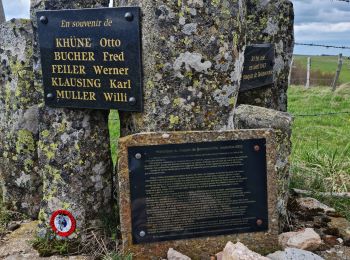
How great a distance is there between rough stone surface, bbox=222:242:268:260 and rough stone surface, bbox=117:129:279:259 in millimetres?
237

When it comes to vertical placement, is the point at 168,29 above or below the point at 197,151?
above

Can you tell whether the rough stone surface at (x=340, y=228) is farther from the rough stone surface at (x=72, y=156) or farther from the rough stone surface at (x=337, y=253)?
the rough stone surface at (x=72, y=156)

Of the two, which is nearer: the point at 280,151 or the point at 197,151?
the point at 197,151

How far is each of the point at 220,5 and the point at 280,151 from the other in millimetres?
1396

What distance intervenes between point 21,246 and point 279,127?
2.27m

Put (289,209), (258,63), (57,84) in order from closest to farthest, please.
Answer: (57,84) → (289,209) → (258,63)

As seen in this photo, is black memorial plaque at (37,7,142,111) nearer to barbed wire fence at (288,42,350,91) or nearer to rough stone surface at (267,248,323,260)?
rough stone surface at (267,248,323,260)

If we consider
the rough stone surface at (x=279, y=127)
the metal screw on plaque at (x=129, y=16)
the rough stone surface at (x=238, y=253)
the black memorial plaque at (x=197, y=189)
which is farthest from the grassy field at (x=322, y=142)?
the metal screw on plaque at (x=129, y=16)

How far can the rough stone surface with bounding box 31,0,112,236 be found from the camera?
12.2ft

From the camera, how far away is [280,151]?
411 centimetres

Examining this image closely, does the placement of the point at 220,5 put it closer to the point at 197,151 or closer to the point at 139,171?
the point at 197,151

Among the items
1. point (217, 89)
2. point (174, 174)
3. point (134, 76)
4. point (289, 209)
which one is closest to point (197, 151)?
point (174, 174)

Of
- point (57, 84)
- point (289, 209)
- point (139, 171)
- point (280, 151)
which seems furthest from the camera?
point (289, 209)

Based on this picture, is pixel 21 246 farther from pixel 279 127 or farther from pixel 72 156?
pixel 279 127
